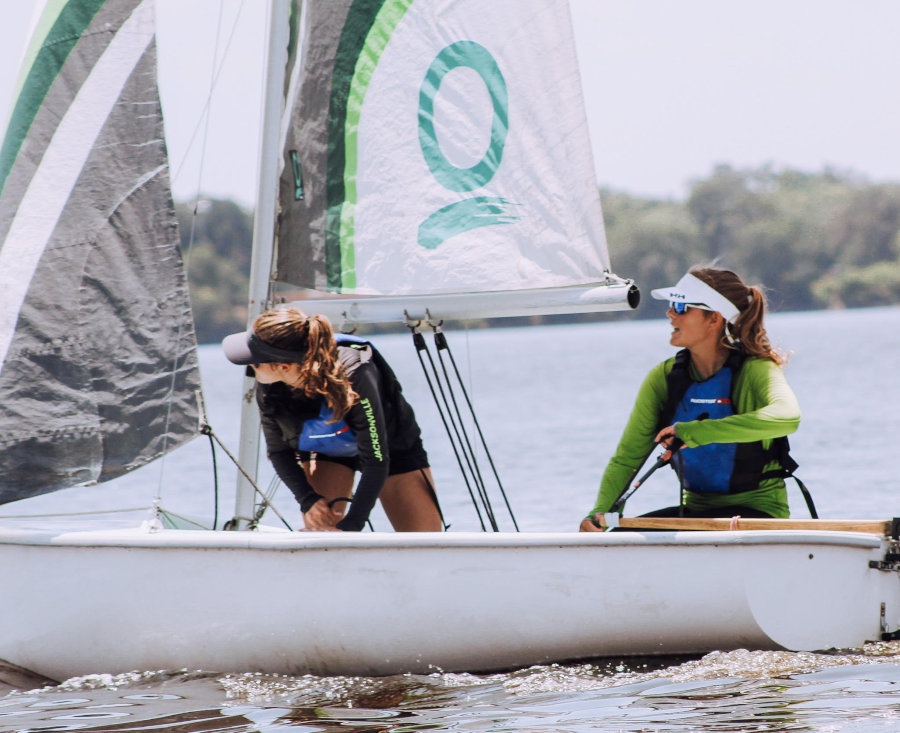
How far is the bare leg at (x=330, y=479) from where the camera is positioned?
12.1 ft

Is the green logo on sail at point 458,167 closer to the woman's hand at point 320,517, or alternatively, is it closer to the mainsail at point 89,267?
the mainsail at point 89,267

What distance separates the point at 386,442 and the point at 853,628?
132 cm

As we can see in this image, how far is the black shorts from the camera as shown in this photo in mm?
3670

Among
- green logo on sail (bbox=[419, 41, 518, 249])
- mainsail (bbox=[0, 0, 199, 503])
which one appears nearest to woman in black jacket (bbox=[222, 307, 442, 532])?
mainsail (bbox=[0, 0, 199, 503])

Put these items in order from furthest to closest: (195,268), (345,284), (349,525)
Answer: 1. (195,268)
2. (345,284)
3. (349,525)

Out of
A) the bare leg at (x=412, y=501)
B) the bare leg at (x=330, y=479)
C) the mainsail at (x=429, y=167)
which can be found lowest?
the bare leg at (x=412, y=501)

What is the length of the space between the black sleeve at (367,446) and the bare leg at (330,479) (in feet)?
0.74

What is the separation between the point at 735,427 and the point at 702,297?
397 millimetres

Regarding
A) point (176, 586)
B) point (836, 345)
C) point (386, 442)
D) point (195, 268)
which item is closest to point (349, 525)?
point (386, 442)

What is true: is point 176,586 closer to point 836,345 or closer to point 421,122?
point 421,122

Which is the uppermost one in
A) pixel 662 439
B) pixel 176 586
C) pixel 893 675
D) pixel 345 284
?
pixel 345 284

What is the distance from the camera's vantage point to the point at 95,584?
3338mm

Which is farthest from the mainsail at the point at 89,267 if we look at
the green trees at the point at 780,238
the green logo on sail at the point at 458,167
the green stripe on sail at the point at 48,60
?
the green trees at the point at 780,238

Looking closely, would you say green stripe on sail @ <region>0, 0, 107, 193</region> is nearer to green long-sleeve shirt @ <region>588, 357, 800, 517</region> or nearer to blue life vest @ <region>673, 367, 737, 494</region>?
green long-sleeve shirt @ <region>588, 357, 800, 517</region>
